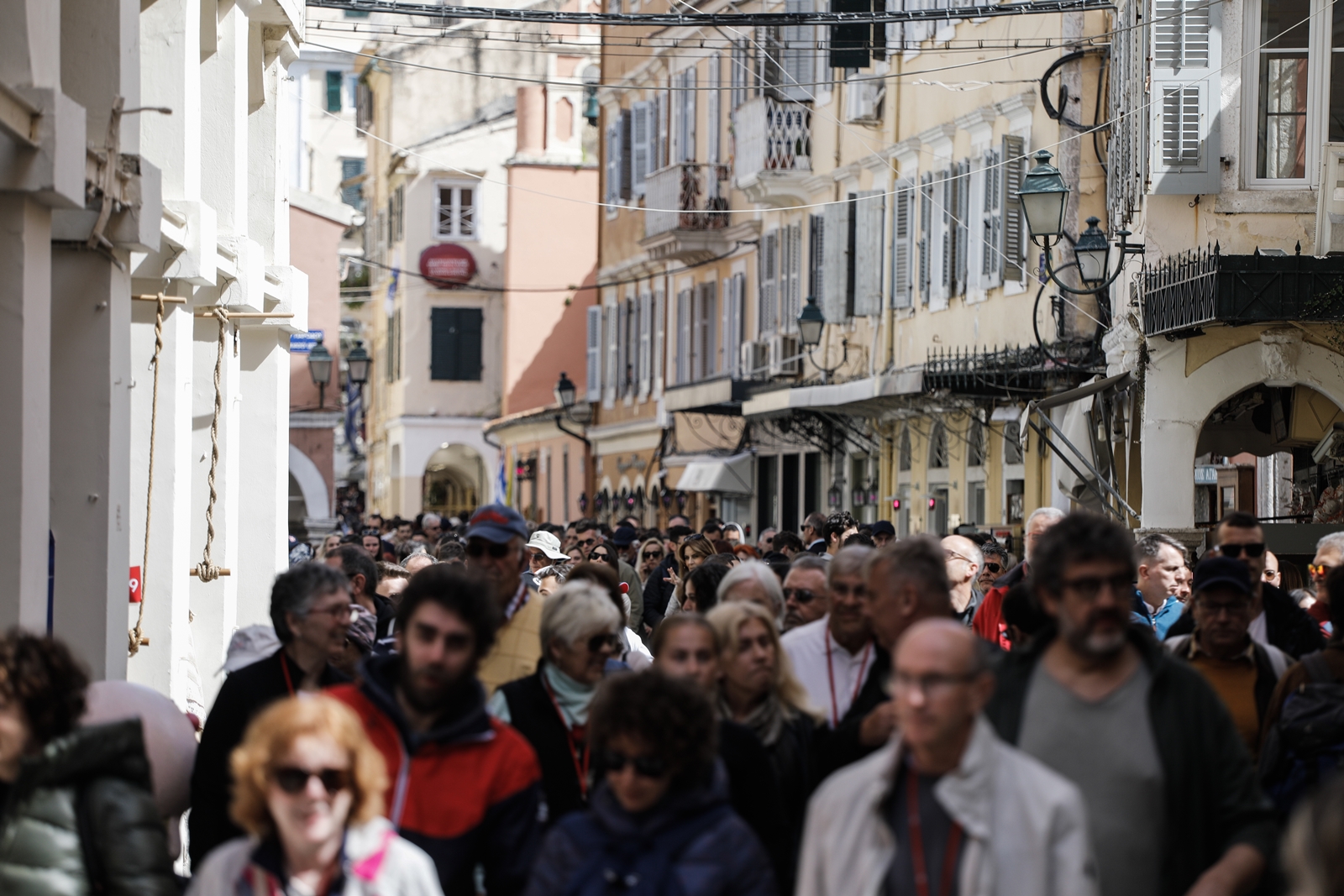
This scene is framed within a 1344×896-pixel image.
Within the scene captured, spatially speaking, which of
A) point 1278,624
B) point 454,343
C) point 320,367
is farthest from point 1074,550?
point 454,343

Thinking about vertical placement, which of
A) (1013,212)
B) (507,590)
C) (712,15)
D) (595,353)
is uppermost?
(712,15)

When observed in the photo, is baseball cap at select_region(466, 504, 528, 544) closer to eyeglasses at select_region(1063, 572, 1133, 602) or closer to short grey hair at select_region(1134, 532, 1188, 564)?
eyeglasses at select_region(1063, 572, 1133, 602)

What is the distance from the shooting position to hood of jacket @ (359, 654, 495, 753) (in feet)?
17.6

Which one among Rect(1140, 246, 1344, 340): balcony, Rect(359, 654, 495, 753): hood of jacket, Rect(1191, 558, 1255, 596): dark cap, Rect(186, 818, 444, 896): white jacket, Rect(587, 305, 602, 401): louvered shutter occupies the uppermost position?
Rect(587, 305, 602, 401): louvered shutter

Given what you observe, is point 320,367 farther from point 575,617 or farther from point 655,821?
point 655,821

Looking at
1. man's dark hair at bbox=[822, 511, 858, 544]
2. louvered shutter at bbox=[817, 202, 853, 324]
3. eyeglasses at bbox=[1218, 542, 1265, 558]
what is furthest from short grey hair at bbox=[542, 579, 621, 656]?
louvered shutter at bbox=[817, 202, 853, 324]

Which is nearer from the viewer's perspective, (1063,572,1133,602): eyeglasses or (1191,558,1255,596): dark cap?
(1063,572,1133,602): eyeglasses

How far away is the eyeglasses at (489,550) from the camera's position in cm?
765

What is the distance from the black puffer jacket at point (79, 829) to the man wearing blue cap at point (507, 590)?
206 cm

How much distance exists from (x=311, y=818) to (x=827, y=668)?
2.94m

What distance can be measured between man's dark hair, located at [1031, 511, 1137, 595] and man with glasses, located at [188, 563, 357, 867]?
2362mm

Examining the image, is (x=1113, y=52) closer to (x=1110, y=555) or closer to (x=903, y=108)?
(x=903, y=108)

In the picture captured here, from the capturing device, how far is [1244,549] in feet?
29.8

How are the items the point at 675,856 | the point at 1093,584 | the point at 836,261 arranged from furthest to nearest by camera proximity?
1. the point at 836,261
2. the point at 1093,584
3. the point at 675,856
